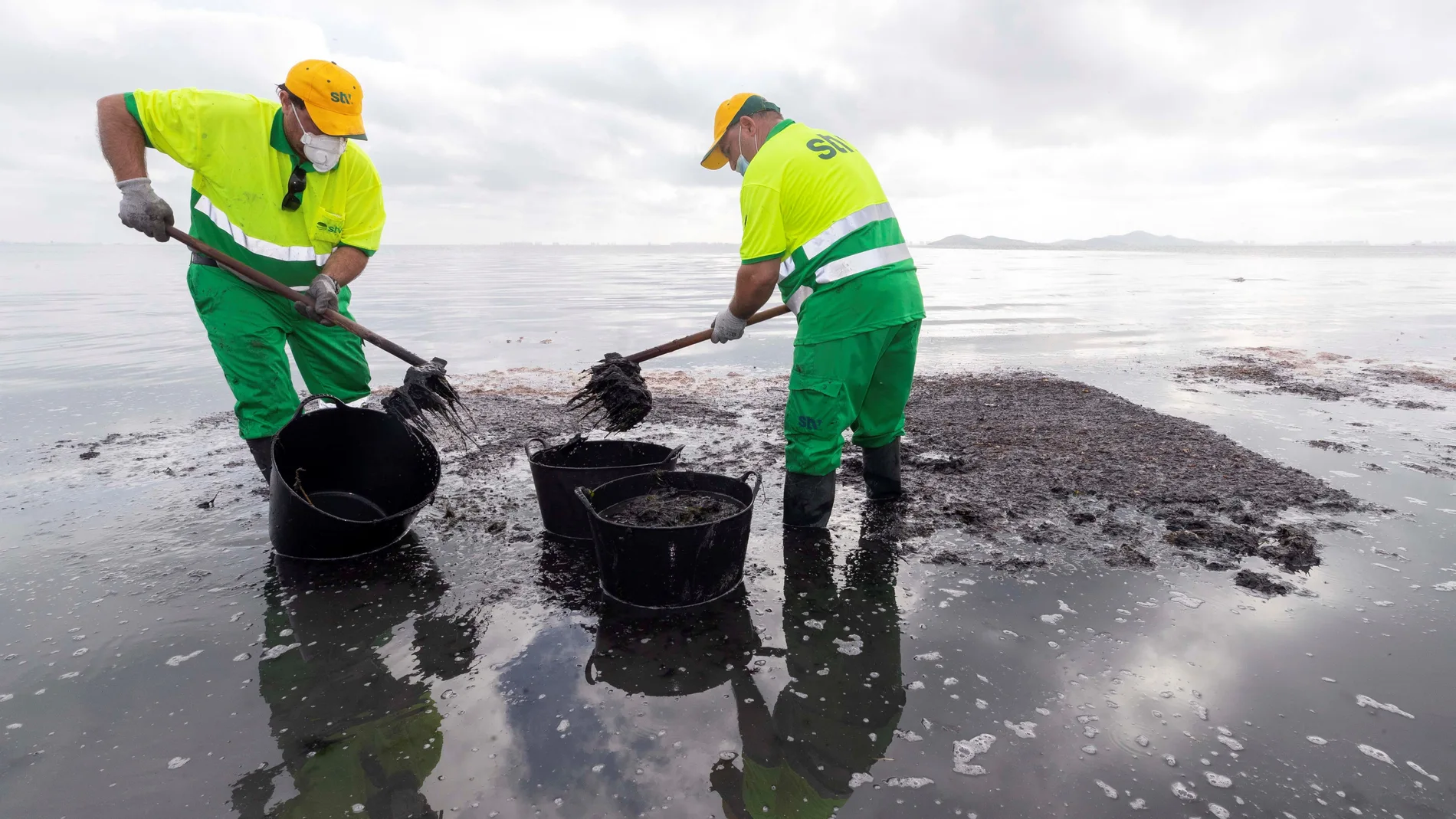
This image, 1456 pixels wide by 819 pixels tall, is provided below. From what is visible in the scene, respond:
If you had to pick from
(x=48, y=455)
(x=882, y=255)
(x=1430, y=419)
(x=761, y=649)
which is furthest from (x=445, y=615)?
(x=1430, y=419)

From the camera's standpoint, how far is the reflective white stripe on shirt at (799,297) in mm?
3591

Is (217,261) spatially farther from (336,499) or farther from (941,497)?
(941,497)

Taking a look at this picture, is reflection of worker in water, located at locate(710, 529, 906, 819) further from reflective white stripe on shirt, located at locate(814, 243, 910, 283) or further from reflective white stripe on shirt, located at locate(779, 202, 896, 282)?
reflective white stripe on shirt, located at locate(779, 202, 896, 282)

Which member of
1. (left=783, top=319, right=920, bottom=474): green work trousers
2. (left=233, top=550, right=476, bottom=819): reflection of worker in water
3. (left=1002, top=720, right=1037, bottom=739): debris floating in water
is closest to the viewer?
(left=233, top=550, right=476, bottom=819): reflection of worker in water

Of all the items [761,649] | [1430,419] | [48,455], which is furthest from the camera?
[1430,419]

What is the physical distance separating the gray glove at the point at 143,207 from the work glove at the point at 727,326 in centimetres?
265

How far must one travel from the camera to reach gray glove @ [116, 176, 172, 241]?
11.5 ft

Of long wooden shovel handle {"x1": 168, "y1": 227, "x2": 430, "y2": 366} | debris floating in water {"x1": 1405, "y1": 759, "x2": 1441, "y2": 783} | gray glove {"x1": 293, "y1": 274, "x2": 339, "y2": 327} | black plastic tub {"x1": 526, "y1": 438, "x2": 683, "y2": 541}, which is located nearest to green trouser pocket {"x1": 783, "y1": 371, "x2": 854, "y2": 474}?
black plastic tub {"x1": 526, "y1": 438, "x2": 683, "y2": 541}

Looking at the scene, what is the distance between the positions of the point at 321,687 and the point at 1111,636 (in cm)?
271

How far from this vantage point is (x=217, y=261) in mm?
3523

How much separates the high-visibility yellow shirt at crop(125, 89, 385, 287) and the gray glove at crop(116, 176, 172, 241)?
127mm

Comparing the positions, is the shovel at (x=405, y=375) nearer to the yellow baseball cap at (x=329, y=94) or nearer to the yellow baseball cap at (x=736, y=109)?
the yellow baseball cap at (x=329, y=94)

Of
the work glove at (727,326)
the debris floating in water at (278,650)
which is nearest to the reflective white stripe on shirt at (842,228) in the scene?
the work glove at (727,326)

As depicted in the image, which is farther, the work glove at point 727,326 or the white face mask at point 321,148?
the work glove at point 727,326
